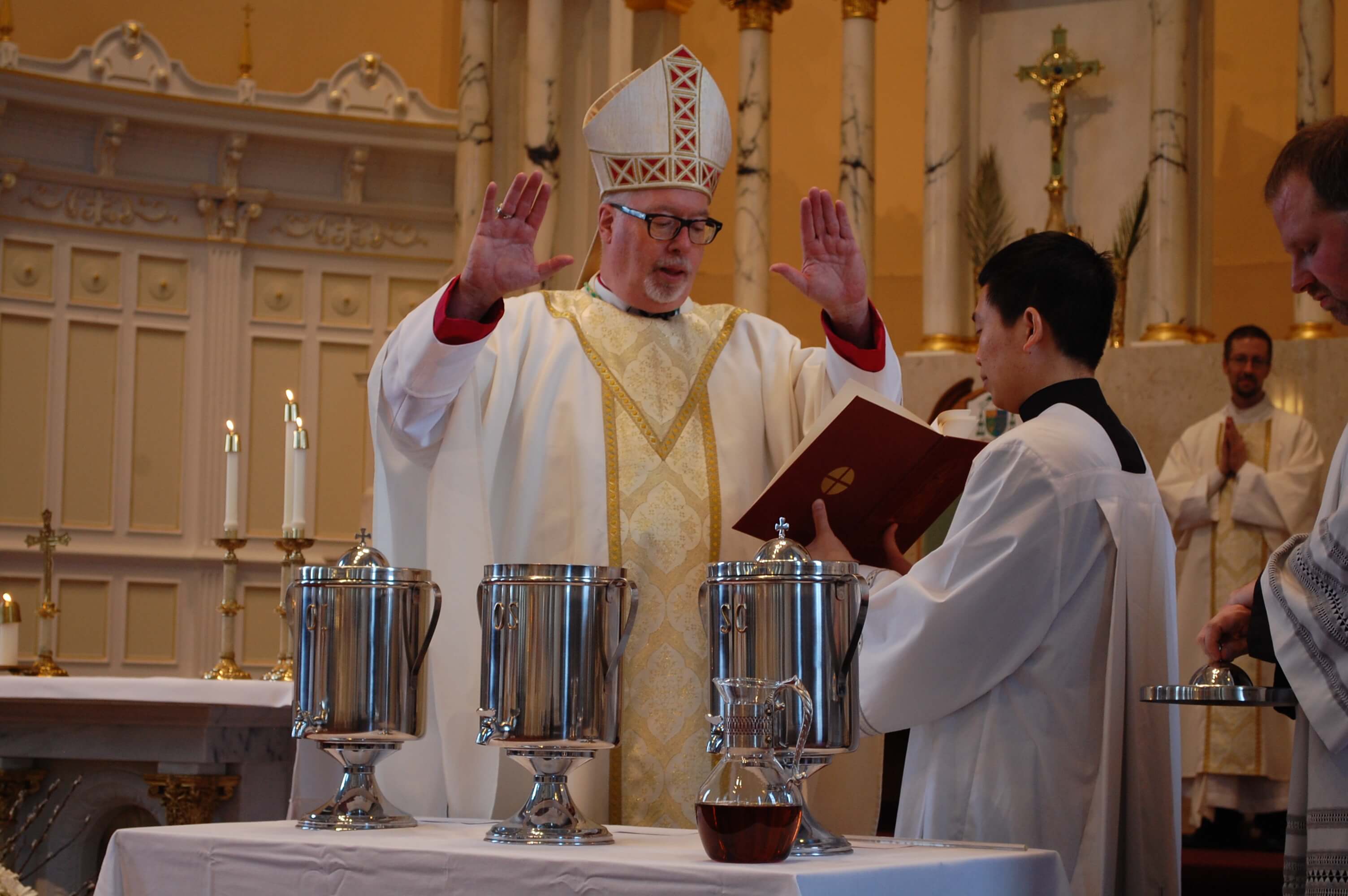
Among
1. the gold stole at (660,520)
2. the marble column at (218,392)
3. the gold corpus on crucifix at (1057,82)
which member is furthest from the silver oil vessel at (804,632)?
the marble column at (218,392)

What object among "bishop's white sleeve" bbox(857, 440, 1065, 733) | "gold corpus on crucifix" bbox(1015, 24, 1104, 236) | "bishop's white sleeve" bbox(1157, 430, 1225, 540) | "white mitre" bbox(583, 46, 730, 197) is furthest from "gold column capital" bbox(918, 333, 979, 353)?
"bishop's white sleeve" bbox(857, 440, 1065, 733)

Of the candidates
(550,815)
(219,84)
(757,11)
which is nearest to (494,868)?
(550,815)

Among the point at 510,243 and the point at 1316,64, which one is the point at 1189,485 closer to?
the point at 1316,64

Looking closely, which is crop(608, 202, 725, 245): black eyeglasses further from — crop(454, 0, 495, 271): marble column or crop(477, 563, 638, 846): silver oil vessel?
crop(454, 0, 495, 271): marble column

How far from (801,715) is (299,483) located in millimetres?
2631

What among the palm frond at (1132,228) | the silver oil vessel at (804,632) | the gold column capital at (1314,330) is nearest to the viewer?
the silver oil vessel at (804,632)

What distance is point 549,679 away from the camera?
88.8 inches

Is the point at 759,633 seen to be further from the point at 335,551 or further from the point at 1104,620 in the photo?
the point at 335,551

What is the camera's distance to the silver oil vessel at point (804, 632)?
2.23 metres

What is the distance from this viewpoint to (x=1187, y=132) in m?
8.47

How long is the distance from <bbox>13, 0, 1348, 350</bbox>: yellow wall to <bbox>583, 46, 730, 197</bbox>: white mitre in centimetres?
633

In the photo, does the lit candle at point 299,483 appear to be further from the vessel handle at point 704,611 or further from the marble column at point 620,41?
the marble column at point 620,41

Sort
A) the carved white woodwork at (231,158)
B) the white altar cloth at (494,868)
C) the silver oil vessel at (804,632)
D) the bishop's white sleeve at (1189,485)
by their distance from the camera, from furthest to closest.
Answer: the carved white woodwork at (231,158) → the bishop's white sleeve at (1189,485) → the silver oil vessel at (804,632) → the white altar cloth at (494,868)

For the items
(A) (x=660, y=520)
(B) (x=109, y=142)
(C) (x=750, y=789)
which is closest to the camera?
(C) (x=750, y=789)
